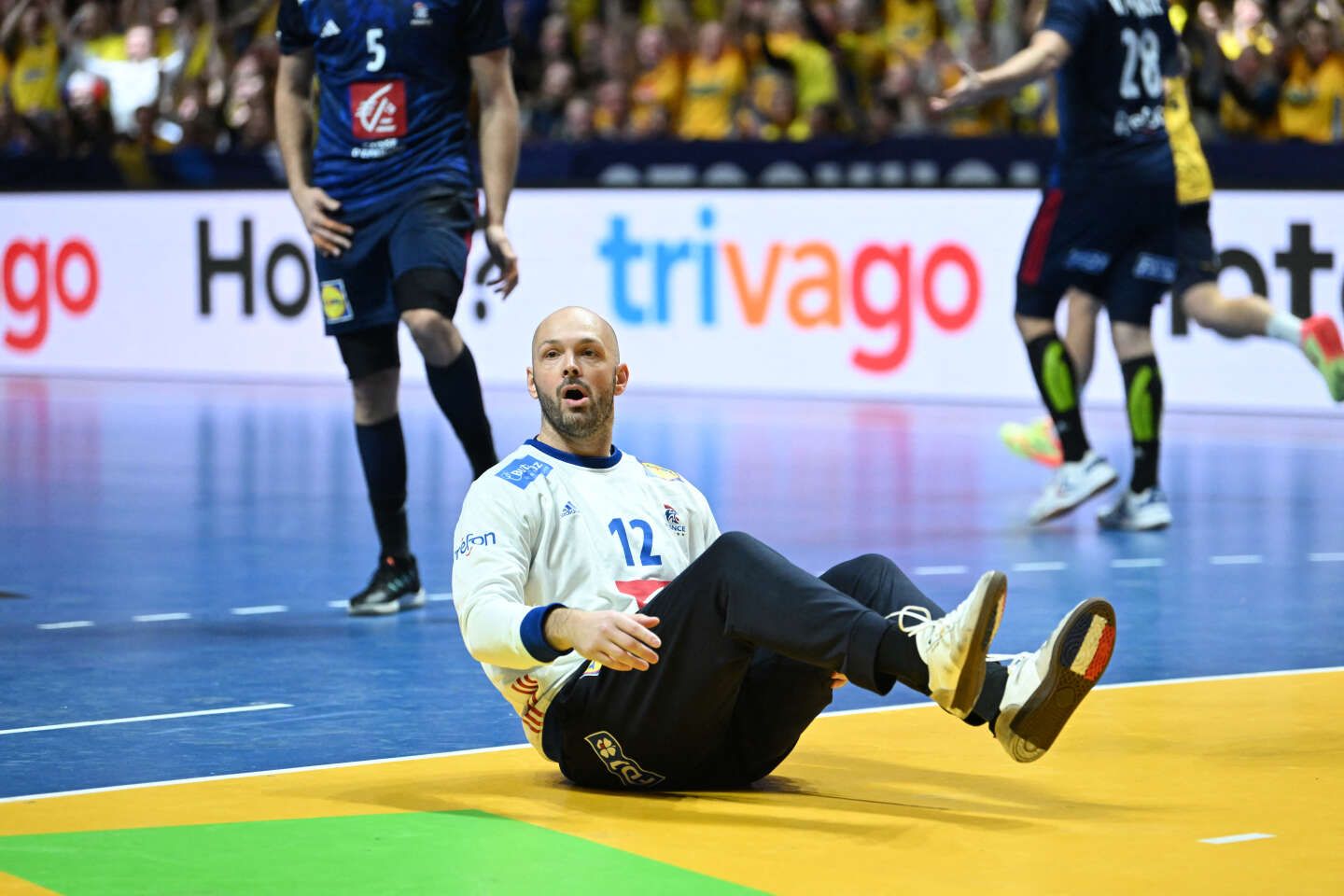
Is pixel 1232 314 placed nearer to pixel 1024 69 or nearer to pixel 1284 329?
pixel 1284 329

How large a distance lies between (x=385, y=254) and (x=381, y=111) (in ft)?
1.52

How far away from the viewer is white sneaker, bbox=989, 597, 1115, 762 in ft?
15.0

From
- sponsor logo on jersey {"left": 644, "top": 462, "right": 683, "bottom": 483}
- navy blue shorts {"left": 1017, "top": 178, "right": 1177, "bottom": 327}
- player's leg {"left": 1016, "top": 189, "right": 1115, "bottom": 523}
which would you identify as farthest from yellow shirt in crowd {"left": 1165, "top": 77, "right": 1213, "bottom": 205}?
sponsor logo on jersey {"left": 644, "top": 462, "right": 683, "bottom": 483}

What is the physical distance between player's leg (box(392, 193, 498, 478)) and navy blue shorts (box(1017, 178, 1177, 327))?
3.33 metres

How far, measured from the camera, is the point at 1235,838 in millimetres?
4520

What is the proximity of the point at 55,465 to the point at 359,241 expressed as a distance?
5222 millimetres

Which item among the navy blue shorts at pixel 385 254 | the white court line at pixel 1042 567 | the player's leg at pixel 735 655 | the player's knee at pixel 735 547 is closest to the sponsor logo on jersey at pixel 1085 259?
the white court line at pixel 1042 567

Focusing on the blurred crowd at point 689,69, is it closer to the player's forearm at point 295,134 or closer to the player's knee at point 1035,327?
the player's knee at point 1035,327

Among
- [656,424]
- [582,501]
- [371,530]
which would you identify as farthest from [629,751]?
[656,424]

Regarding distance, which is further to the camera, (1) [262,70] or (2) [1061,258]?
(1) [262,70]

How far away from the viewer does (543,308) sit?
1764 centimetres

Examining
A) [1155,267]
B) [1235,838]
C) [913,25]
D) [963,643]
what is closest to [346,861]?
[963,643]

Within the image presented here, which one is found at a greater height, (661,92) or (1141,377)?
(661,92)

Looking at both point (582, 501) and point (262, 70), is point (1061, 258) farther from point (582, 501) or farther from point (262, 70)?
point (262, 70)
